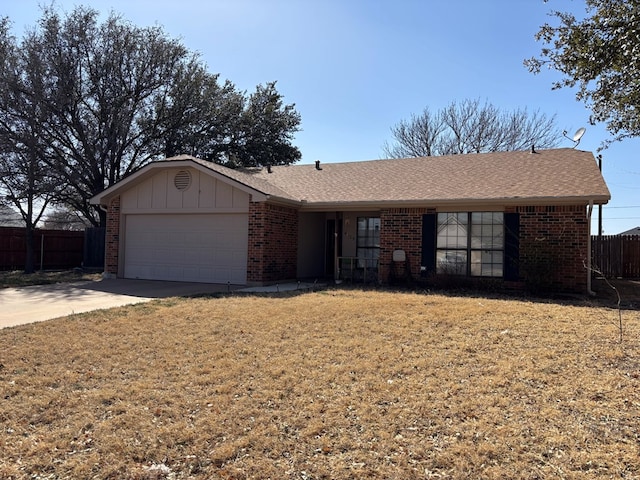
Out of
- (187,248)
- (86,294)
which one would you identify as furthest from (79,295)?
(187,248)

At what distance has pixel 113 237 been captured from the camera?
1467 cm

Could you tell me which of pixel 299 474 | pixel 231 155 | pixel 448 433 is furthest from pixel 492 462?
pixel 231 155

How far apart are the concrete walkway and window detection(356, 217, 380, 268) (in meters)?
2.51

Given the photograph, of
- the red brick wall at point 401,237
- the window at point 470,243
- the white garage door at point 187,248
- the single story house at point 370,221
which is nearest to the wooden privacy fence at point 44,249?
the single story house at point 370,221

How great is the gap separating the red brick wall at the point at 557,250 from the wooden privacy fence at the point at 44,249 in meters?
18.3

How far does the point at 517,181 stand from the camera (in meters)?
12.3

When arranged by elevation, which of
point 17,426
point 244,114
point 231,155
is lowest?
point 17,426

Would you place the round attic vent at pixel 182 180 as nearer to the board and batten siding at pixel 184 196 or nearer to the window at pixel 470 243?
the board and batten siding at pixel 184 196

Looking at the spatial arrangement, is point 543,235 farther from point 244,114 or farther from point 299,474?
point 244,114

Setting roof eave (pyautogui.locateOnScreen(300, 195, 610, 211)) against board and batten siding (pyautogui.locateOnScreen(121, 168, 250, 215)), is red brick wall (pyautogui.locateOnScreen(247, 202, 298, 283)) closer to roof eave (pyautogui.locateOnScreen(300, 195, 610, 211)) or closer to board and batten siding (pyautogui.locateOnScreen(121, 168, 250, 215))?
board and batten siding (pyautogui.locateOnScreen(121, 168, 250, 215))

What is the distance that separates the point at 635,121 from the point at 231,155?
19925mm

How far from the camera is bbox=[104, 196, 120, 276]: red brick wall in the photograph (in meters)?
14.6

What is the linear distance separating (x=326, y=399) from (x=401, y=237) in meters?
8.74

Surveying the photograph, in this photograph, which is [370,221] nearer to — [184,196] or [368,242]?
[368,242]
